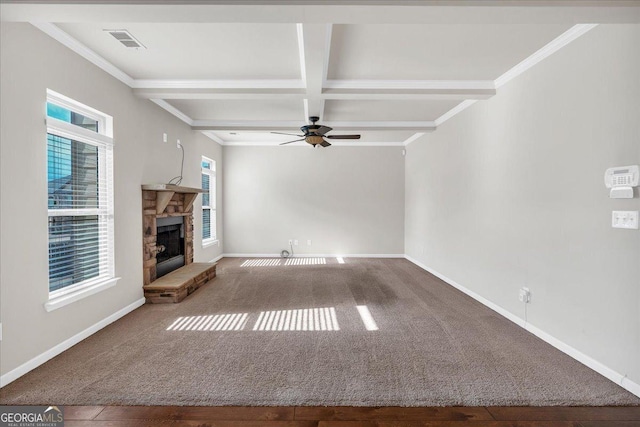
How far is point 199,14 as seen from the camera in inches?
77.7

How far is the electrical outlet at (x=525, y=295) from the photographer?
A: 123 inches

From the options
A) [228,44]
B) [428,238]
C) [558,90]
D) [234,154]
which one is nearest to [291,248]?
[234,154]

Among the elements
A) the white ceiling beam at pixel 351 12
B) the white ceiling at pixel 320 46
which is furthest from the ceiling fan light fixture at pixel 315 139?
the white ceiling beam at pixel 351 12

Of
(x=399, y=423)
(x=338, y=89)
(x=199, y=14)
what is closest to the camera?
(x=399, y=423)

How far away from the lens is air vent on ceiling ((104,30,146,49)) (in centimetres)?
262

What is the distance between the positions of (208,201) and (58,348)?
4.36 metres

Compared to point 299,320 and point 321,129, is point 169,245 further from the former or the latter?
point 321,129

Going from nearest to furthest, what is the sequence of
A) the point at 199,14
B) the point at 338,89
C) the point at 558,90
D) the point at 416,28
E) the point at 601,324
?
the point at 199,14, the point at 601,324, the point at 416,28, the point at 558,90, the point at 338,89

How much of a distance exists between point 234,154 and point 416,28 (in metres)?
5.47

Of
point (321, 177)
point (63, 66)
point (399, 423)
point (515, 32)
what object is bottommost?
point (399, 423)

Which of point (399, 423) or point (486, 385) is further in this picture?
point (486, 385)

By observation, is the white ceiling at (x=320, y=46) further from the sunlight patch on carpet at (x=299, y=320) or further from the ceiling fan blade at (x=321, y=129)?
the sunlight patch on carpet at (x=299, y=320)

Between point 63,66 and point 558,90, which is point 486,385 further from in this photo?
point 63,66

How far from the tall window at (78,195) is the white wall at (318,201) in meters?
4.05
